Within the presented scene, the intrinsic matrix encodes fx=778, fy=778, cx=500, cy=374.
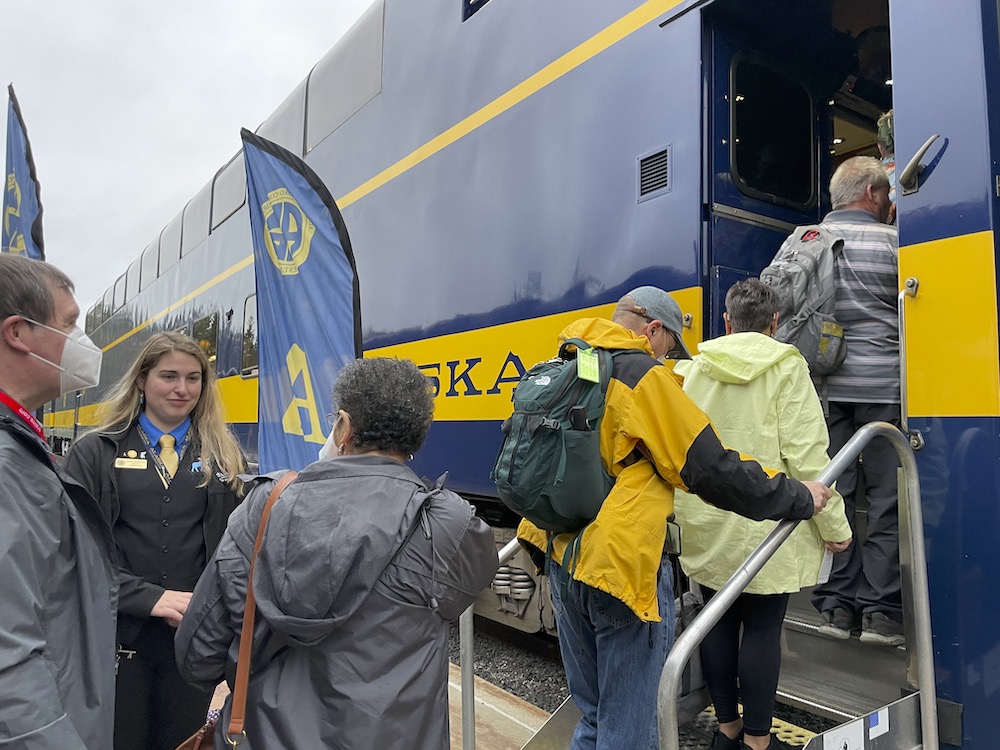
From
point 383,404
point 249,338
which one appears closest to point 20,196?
point 249,338

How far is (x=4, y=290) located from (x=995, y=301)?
2066mm

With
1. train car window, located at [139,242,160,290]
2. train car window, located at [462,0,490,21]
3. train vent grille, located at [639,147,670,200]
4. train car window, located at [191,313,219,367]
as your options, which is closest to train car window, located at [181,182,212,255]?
train car window, located at [191,313,219,367]

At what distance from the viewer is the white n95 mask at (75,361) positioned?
4.37 ft

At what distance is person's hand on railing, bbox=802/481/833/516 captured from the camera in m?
1.84

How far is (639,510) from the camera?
169 centimetres

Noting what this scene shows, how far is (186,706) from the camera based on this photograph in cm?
194

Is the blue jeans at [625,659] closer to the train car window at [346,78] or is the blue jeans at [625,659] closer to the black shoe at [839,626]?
the black shoe at [839,626]

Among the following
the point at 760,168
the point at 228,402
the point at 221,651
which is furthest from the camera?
the point at 228,402

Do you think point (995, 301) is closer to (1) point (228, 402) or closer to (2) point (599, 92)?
(2) point (599, 92)

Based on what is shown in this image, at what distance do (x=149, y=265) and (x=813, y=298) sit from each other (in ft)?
32.2

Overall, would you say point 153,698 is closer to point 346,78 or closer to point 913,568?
point 913,568

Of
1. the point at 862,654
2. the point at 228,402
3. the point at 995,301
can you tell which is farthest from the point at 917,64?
the point at 228,402

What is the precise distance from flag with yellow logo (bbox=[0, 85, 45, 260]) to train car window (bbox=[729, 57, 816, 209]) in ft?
15.4

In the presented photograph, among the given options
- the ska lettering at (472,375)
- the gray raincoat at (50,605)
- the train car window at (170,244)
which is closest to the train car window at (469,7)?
the ska lettering at (472,375)
